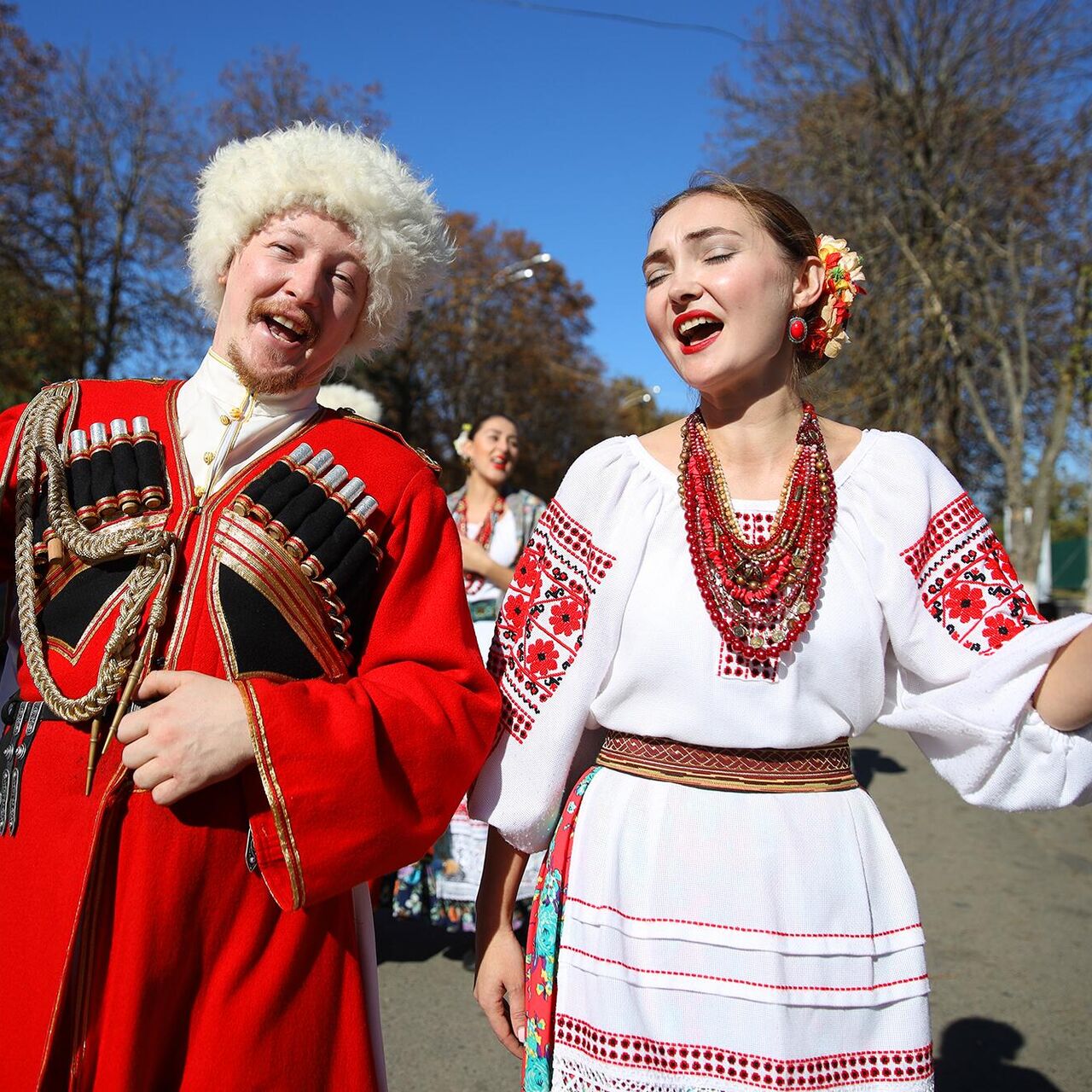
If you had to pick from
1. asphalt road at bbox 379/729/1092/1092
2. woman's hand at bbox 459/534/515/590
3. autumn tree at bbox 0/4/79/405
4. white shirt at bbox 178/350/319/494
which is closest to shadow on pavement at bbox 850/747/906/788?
asphalt road at bbox 379/729/1092/1092

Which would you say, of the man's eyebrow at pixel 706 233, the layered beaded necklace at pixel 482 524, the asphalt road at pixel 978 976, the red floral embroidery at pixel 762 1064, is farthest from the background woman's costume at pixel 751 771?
the layered beaded necklace at pixel 482 524

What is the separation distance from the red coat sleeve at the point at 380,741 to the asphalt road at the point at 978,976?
77.0 inches

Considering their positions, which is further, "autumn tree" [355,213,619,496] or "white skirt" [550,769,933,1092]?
"autumn tree" [355,213,619,496]

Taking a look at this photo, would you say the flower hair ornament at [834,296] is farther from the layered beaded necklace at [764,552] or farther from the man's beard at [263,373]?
the man's beard at [263,373]

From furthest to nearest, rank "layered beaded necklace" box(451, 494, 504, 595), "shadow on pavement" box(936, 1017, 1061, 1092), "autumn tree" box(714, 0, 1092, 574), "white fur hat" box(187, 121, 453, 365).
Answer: "autumn tree" box(714, 0, 1092, 574)
"layered beaded necklace" box(451, 494, 504, 595)
"shadow on pavement" box(936, 1017, 1061, 1092)
"white fur hat" box(187, 121, 453, 365)

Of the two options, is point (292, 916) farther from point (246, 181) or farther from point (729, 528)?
point (246, 181)

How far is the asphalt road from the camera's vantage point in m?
3.22

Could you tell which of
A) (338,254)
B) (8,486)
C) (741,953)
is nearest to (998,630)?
(741,953)

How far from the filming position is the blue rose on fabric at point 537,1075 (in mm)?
1630

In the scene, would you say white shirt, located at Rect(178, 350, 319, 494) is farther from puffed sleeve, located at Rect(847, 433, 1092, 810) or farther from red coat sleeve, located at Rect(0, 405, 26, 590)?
puffed sleeve, located at Rect(847, 433, 1092, 810)

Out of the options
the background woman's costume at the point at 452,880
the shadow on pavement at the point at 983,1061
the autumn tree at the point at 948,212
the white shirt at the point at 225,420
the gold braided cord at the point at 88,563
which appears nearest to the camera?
the gold braided cord at the point at 88,563

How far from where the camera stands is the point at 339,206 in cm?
192

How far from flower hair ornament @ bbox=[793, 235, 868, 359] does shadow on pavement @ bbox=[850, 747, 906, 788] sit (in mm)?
5765

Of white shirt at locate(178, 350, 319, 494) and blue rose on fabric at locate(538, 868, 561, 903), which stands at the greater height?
white shirt at locate(178, 350, 319, 494)
